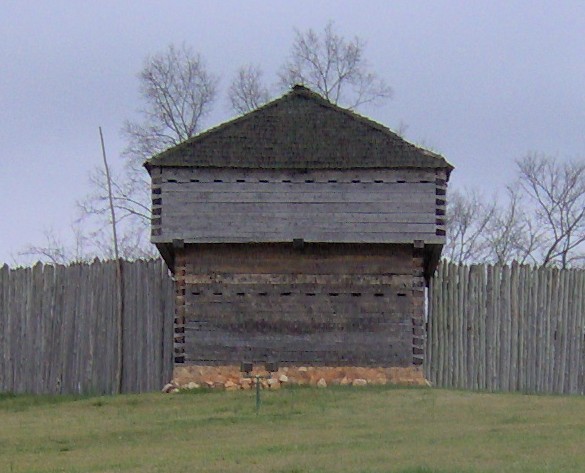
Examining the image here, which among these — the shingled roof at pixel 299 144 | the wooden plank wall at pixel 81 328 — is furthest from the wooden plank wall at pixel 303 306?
the wooden plank wall at pixel 81 328

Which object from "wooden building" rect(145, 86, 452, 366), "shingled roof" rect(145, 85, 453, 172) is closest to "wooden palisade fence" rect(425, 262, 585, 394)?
"wooden building" rect(145, 86, 452, 366)

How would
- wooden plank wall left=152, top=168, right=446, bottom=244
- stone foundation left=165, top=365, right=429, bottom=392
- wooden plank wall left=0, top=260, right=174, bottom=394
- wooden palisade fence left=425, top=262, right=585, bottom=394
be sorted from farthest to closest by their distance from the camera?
wooden plank wall left=0, top=260, right=174, bottom=394 < wooden palisade fence left=425, top=262, right=585, bottom=394 < stone foundation left=165, top=365, right=429, bottom=392 < wooden plank wall left=152, top=168, right=446, bottom=244

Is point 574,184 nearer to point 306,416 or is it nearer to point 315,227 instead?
point 315,227

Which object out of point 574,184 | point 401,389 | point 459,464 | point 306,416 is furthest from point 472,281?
point 574,184

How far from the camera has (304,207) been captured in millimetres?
20188

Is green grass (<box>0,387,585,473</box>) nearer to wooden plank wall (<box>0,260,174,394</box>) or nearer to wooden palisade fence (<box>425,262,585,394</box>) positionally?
wooden plank wall (<box>0,260,174,394</box>)

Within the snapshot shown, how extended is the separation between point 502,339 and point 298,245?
13.5 ft

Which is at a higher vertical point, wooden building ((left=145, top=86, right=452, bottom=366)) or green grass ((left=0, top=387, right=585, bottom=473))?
wooden building ((left=145, top=86, right=452, bottom=366))

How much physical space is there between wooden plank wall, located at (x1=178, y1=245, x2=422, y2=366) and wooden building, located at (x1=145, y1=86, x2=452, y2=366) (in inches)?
0.6

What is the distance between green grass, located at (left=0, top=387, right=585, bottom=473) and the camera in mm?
11961

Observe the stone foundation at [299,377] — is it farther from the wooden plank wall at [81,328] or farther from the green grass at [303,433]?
the wooden plank wall at [81,328]

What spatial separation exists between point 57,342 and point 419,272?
6.42 metres

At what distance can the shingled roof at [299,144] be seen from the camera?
20219mm

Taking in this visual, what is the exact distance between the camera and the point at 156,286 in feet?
72.3
